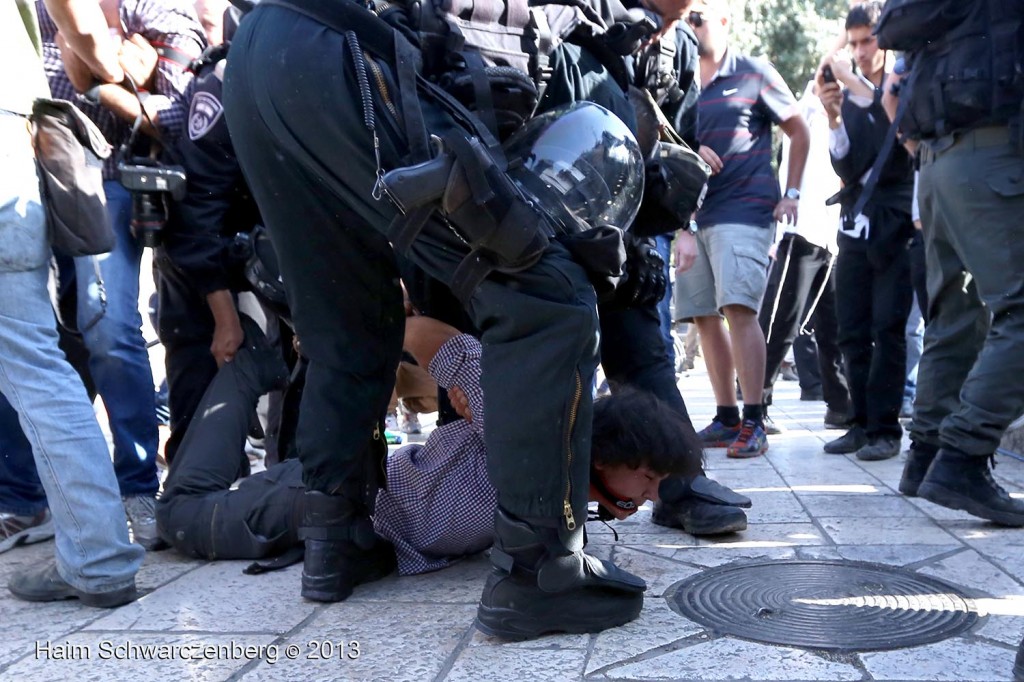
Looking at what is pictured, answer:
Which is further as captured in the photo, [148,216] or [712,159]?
[712,159]

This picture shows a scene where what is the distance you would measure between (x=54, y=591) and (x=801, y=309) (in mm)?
4916

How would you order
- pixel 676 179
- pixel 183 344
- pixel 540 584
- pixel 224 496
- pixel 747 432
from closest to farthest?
pixel 540 584
pixel 676 179
pixel 224 496
pixel 183 344
pixel 747 432

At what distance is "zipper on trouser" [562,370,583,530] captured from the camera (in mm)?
2359

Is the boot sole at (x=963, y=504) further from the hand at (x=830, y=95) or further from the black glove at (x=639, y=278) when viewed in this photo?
the hand at (x=830, y=95)

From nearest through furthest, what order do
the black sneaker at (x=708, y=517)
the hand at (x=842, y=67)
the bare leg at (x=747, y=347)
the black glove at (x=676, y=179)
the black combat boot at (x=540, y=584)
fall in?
the black combat boot at (x=540, y=584) < the black glove at (x=676, y=179) < the black sneaker at (x=708, y=517) < the hand at (x=842, y=67) < the bare leg at (x=747, y=347)

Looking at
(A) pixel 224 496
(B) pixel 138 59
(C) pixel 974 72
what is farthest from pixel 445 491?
(C) pixel 974 72

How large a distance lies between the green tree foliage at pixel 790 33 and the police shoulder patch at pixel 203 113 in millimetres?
→ 20304

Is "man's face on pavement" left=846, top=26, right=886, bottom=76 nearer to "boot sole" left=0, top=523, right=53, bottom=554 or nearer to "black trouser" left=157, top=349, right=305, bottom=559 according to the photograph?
"black trouser" left=157, top=349, right=305, bottom=559

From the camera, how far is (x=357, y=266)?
2.85 m

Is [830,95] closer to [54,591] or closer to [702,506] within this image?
[702,506]

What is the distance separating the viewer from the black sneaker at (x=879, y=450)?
5090 millimetres

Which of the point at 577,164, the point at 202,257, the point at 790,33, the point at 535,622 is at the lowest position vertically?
the point at 535,622

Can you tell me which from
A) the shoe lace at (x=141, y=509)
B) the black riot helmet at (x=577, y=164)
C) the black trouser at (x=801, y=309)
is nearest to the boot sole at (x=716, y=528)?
the black riot helmet at (x=577, y=164)

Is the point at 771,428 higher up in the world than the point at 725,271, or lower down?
lower down
